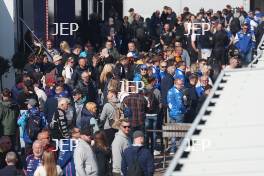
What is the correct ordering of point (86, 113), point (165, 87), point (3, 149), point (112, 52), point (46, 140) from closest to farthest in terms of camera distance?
point (46, 140) < point (3, 149) < point (86, 113) < point (165, 87) < point (112, 52)

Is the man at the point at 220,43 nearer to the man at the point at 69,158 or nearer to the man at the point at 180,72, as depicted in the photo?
the man at the point at 180,72

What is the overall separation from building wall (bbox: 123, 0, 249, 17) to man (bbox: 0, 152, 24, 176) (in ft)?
83.3

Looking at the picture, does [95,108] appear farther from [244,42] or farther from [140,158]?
[244,42]

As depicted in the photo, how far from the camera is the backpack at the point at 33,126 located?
60.0ft

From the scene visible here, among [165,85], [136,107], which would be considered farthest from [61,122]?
[165,85]

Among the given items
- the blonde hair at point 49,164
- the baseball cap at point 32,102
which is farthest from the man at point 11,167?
the baseball cap at point 32,102

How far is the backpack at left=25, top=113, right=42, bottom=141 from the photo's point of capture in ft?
60.0

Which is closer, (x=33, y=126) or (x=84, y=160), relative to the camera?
(x=84, y=160)

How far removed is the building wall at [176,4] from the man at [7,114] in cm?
2124

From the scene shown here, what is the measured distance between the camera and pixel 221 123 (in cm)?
905

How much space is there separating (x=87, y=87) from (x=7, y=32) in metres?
6.46

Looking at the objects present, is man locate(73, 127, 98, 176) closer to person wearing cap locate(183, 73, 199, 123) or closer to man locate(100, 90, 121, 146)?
man locate(100, 90, 121, 146)

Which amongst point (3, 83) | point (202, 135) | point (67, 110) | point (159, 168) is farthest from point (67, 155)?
point (3, 83)

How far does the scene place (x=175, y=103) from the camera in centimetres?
2047
